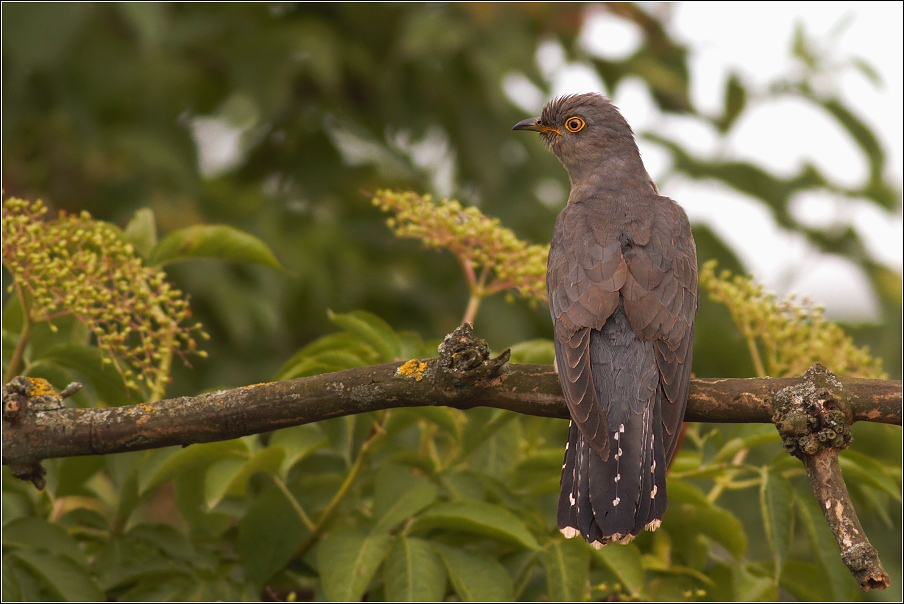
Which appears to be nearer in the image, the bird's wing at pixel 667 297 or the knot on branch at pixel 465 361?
the knot on branch at pixel 465 361

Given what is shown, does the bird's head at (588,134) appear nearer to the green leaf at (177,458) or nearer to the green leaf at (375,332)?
the green leaf at (375,332)

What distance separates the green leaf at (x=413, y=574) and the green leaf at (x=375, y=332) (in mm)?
598

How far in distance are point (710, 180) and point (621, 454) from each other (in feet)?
9.81

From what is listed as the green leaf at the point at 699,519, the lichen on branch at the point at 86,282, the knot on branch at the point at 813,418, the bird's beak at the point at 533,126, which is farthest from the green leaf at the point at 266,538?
the bird's beak at the point at 533,126

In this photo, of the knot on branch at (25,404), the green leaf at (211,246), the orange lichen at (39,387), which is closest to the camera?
the knot on branch at (25,404)

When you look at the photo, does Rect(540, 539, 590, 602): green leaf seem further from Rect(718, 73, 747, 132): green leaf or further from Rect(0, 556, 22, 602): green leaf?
Rect(718, 73, 747, 132): green leaf

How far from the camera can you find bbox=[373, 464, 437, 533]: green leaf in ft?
9.47

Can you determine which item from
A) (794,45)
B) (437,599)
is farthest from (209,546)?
(794,45)

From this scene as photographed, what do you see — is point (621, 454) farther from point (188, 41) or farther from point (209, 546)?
point (188, 41)

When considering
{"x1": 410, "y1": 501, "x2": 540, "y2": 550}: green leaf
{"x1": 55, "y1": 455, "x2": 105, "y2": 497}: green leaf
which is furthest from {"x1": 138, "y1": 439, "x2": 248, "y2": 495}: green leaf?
{"x1": 410, "y1": 501, "x2": 540, "y2": 550}: green leaf

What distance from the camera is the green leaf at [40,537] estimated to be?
9.39 feet

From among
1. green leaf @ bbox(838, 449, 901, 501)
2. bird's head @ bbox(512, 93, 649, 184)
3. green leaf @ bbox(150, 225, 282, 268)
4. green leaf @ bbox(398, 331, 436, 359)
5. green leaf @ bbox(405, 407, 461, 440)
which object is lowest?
green leaf @ bbox(838, 449, 901, 501)

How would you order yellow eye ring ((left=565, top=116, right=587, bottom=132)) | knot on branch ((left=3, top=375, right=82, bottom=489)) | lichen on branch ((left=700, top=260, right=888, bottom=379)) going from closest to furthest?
1. knot on branch ((left=3, top=375, right=82, bottom=489))
2. lichen on branch ((left=700, top=260, right=888, bottom=379))
3. yellow eye ring ((left=565, top=116, right=587, bottom=132))

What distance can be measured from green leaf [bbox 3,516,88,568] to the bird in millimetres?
1527
